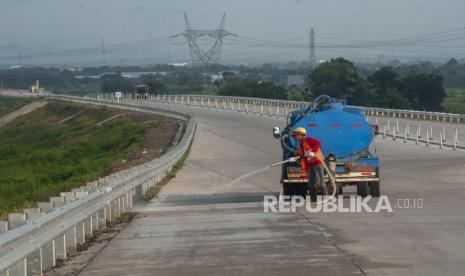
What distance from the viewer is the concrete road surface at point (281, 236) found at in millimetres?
11969

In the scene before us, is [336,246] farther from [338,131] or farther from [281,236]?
[338,131]

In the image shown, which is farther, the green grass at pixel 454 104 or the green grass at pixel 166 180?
the green grass at pixel 454 104

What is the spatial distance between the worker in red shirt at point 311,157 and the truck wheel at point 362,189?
1940 millimetres

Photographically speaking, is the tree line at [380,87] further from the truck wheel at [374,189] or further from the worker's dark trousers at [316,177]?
the worker's dark trousers at [316,177]

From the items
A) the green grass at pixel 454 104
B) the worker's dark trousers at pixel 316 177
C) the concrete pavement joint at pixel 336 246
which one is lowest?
the green grass at pixel 454 104

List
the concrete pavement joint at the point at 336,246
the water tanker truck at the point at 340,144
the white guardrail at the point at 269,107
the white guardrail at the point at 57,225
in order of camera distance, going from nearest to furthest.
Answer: the white guardrail at the point at 57,225, the concrete pavement joint at the point at 336,246, the water tanker truck at the point at 340,144, the white guardrail at the point at 269,107

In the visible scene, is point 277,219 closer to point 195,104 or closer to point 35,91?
point 195,104

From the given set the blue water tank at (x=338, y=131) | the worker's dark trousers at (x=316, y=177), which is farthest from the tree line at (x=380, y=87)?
the worker's dark trousers at (x=316, y=177)

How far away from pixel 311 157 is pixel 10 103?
12953cm

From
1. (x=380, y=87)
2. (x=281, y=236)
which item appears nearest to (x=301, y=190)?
(x=281, y=236)

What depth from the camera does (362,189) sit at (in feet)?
69.4

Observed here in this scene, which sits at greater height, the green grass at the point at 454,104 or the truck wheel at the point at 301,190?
the truck wheel at the point at 301,190

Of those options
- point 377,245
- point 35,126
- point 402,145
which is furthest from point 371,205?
point 35,126

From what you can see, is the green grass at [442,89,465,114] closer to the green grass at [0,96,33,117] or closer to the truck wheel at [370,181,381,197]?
the green grass at [0,96,33,117]
